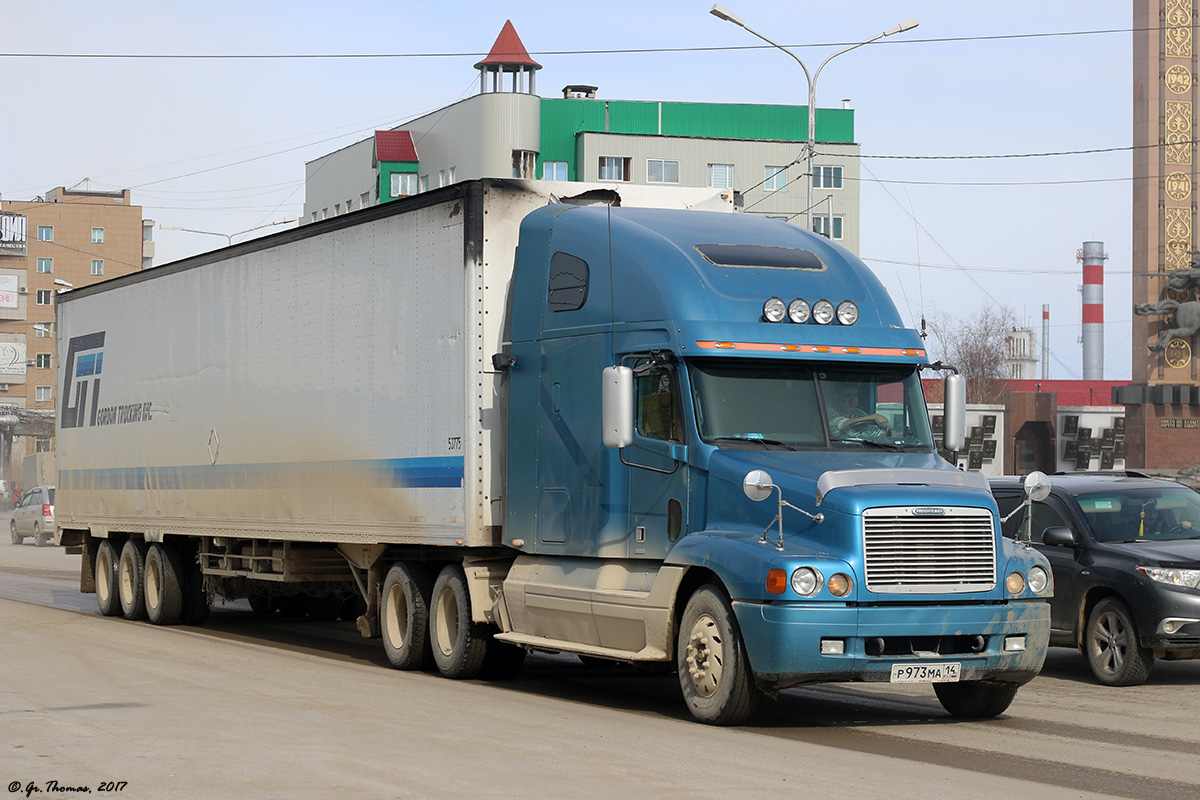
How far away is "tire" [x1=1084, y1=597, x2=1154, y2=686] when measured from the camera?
1390cm

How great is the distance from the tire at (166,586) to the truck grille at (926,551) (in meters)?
12.3

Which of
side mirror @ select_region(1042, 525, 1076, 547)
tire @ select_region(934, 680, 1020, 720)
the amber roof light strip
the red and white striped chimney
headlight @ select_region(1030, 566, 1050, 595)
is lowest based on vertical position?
tire @ select_region(934, 680, 1020, 720)

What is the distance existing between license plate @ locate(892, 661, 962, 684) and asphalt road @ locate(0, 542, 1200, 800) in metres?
0.38

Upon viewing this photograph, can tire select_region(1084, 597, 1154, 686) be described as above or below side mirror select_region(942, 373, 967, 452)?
below

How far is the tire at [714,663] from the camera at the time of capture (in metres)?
10.8

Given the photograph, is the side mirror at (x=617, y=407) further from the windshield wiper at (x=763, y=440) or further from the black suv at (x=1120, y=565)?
the black suv at (x=1120, y=565)

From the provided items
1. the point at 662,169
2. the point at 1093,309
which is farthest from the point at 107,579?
the point at 1093,309

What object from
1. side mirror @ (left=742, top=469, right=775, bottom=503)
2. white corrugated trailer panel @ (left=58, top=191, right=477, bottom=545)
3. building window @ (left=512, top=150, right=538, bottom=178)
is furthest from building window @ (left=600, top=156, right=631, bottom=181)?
side mirror @ (left=742, top=469, right=775, bottom=503)

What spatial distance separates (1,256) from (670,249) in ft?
435

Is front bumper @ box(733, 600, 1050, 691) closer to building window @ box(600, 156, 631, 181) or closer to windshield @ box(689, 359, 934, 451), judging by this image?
windshield @ box(689, 359, 934, 451)

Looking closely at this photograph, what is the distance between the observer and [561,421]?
13.1m

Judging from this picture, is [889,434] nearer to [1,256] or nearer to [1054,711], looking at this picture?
[1054,711]

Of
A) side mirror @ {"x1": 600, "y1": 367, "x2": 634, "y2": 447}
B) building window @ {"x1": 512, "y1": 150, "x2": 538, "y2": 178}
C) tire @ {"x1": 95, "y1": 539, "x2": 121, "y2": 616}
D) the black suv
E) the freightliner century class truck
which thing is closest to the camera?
the freightliner century class truck

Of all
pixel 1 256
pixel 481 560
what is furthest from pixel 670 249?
pixel 1 256
